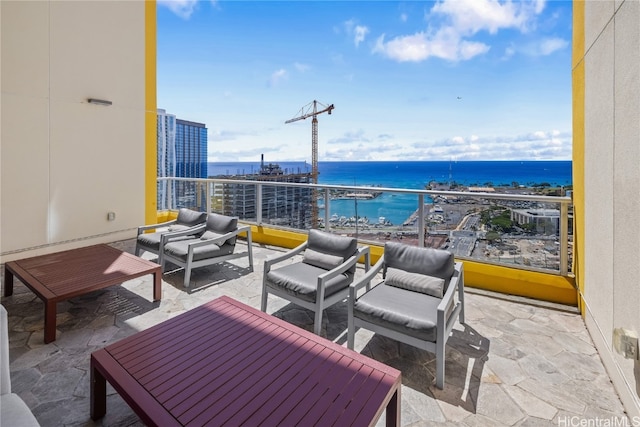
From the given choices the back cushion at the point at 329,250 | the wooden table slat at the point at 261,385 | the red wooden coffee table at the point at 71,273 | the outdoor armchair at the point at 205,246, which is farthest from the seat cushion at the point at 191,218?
Answer: the wooden table slat at the point at 261,385

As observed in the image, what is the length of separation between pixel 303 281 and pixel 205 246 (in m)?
1.95

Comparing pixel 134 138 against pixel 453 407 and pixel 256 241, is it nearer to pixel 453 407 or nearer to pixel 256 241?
pixel 256 241

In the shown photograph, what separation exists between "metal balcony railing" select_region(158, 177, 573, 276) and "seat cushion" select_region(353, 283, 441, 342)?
1.66 metres

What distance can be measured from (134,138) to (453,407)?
704 centimetres

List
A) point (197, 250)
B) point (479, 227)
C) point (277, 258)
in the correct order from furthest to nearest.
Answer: point (197, 250)
point (479, 227)
point (277, 258)

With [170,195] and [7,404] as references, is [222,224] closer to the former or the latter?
[7,404]

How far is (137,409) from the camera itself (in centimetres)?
150

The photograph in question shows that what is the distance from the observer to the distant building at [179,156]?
7.62 metres

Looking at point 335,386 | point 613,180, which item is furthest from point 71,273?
point 613,180

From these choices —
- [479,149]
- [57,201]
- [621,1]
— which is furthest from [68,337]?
[479,149]

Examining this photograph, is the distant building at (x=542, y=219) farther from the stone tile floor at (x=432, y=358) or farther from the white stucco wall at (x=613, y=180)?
the stone tile floor at (x=432, y=358)

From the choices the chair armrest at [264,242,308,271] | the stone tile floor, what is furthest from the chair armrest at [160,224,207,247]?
the chair armrest at [264,242,308,271]

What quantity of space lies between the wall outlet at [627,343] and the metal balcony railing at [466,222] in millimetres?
2051

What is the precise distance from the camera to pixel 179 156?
33.7 ft
